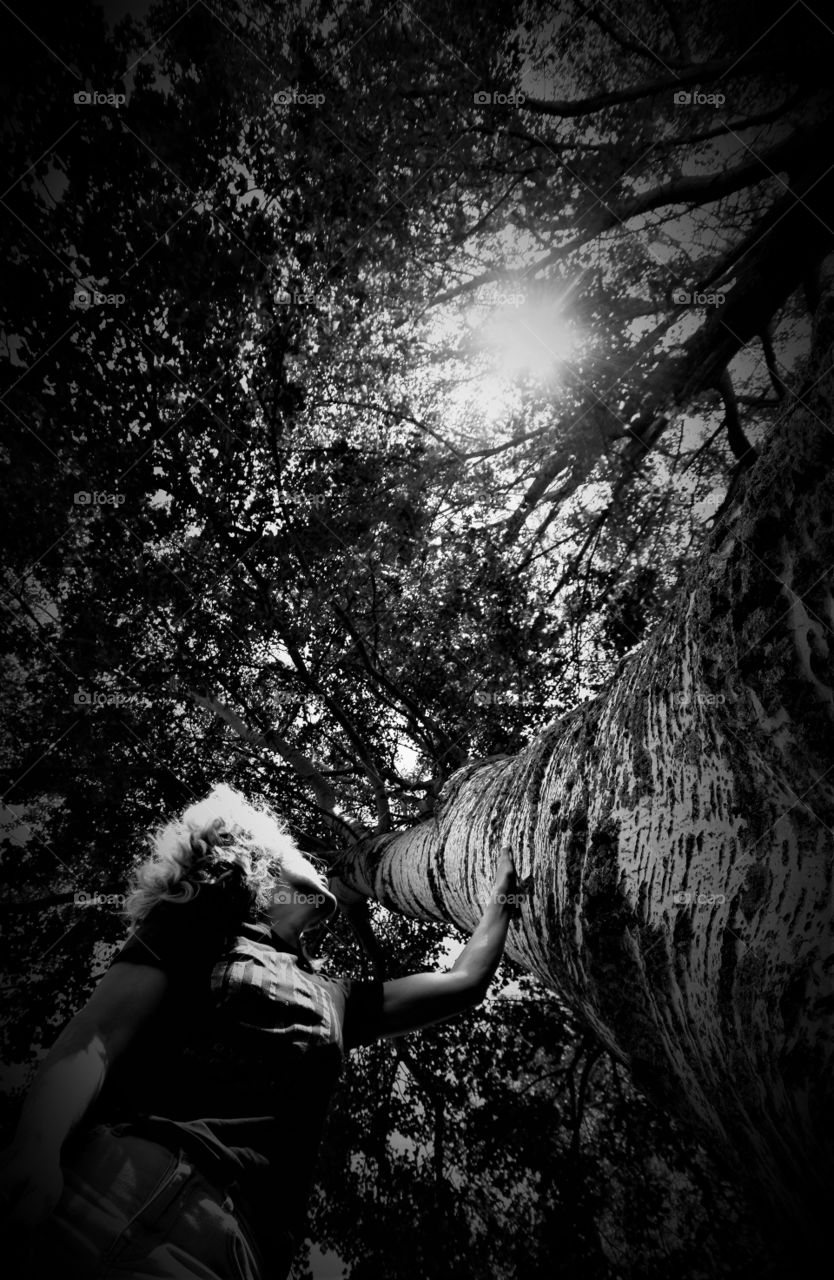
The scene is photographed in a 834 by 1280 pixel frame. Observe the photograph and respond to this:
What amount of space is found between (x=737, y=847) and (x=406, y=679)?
4.99m

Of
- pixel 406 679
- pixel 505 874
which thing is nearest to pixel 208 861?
pixel 505 874

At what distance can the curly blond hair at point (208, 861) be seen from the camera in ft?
4.49

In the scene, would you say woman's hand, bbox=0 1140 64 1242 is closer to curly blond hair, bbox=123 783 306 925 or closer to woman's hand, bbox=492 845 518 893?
curly blond hair, bbox=123 783 306 925

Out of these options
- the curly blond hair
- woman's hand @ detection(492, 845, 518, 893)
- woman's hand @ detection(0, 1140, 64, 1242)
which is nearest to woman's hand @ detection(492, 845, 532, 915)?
woman's hand @ detection(492, 845, 518, 893)

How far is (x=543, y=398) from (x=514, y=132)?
81.1 inches

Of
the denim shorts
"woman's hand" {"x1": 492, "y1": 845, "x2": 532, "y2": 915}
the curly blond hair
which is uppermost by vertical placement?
"woman's hand" {"x1": 492, "y1": 845, "x2": 532, "y2": 915}

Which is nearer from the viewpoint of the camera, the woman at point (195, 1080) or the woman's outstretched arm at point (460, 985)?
the woman at point (195, 1080)

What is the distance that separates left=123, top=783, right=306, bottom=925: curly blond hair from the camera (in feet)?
4.49

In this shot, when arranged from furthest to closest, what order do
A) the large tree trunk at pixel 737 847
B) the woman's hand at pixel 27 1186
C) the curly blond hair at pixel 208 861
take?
the curly blond hair at pixel 208 861
the woman's hand at pixel 27 1186
the large tree trunk at pixel 737 847

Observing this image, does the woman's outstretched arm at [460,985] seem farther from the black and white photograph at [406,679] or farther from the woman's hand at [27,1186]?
the woman's hand at [27,1186]

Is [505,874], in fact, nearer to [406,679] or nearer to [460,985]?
[460,985]

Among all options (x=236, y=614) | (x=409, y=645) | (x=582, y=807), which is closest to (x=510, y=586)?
(x=409, y=645)

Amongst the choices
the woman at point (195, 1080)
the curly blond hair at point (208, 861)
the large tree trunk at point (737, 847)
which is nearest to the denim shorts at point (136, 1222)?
the woman at point (195, 1080)

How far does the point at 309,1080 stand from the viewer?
1253 mm
